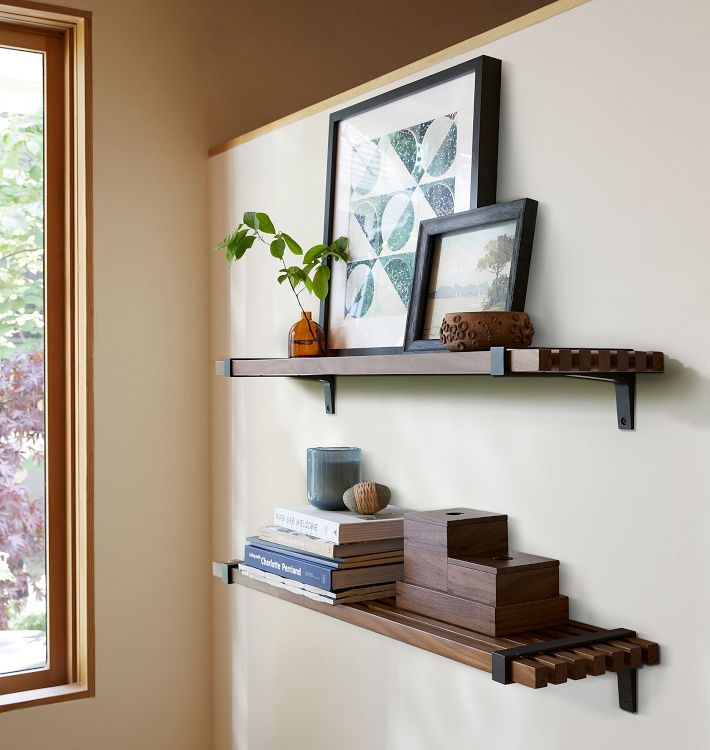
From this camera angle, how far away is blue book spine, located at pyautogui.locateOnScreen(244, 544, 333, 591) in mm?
1552

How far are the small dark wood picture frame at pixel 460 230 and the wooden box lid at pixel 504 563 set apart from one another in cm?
34

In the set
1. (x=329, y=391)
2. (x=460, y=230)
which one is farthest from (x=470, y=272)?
(x=329, y=391)

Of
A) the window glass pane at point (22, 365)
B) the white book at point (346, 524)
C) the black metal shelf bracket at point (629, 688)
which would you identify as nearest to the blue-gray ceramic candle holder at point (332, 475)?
the white book at point (346, 524)

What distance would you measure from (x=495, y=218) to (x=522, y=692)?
29.1 inches

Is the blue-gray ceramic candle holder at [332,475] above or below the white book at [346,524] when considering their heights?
above

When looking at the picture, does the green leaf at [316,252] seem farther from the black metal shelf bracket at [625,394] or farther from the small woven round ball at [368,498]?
the black metal shelf bracket at [625,394]

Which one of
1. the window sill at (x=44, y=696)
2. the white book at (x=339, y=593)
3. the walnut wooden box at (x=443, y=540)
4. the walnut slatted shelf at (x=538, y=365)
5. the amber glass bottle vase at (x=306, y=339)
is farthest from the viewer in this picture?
the window sill at (x=44, y=696)

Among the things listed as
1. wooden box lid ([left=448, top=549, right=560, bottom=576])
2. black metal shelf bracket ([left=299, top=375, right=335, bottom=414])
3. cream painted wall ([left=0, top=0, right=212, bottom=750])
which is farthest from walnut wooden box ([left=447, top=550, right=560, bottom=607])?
cream painted wall ([left=0, top=0, right=212, bottom=750])

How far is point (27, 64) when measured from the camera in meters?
2.21

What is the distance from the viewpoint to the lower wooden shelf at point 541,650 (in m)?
1.16

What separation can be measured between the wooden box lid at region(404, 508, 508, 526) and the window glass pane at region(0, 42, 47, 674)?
3.72ft

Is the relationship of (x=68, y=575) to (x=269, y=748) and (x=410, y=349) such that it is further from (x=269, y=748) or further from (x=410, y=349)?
(x=410, y=349)

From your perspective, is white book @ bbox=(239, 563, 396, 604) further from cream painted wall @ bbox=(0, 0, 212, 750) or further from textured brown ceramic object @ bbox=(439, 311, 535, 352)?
cream painted wall @ bbox=(0, 0, 212, 750)

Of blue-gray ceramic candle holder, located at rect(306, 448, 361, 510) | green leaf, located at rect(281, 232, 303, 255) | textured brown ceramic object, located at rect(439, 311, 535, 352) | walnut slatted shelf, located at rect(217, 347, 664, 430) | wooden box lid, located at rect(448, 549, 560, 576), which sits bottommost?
wooden box lid, located at rect(448, 549, 560, 576)
